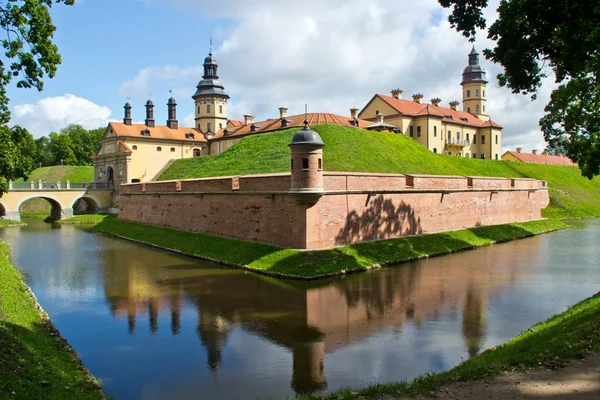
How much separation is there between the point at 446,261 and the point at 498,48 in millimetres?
10876

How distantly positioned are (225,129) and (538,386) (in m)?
48.1

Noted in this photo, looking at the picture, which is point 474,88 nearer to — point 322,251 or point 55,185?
point 55,185

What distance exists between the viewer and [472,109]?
5906 centimetres

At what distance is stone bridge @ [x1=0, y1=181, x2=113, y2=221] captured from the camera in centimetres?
3991

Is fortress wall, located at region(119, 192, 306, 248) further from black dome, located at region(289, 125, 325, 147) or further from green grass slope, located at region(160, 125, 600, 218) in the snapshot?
green grass slope, located at region(160, 125, 600, 218)

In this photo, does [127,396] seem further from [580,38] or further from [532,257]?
[532,257]

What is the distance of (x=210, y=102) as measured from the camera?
5544cm

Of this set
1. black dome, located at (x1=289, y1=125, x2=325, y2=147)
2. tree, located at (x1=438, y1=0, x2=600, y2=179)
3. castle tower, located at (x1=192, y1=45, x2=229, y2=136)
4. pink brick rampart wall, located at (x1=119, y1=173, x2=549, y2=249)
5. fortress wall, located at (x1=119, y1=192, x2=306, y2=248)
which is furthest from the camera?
castle tower, located at (x1=192, y1=45, x2=229, y2=136)

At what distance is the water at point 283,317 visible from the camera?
28.1 feet

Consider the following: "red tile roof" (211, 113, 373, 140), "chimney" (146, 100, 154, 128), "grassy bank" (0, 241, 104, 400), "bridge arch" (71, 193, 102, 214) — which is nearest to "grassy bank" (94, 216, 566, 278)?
"grassy bank" (0, 241, 104, 400)

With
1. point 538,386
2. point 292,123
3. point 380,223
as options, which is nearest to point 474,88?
point 292,123

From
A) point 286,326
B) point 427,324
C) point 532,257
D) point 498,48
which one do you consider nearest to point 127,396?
point 286,326

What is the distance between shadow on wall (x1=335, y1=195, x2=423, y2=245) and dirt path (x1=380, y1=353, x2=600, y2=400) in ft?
40.5

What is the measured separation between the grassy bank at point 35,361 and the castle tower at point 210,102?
45.3 metres
